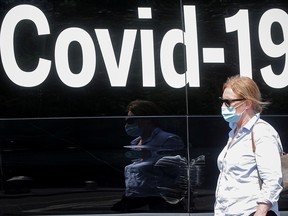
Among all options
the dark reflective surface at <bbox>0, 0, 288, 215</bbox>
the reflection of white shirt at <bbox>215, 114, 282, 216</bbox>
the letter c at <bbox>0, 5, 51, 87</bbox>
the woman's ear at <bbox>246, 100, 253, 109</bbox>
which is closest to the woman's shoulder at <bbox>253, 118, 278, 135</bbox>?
the reflection of white shirt at <bbox>215, 114, 282, 216</bbox>

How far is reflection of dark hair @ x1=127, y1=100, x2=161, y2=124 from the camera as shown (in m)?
4.16

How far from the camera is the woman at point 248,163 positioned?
306 cm

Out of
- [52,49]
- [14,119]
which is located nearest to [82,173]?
[14,119]

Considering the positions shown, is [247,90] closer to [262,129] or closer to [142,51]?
[262,129]

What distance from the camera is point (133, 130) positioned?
4.15 m

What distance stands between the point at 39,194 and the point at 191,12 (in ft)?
5.20

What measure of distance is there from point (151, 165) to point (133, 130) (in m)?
0.26

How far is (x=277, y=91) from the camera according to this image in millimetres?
4367

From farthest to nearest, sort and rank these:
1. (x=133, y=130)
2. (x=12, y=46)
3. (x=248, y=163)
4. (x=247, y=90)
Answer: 1. (x=133, y=130)
2. (x=12, y=46)
3. (x=247, y=90)
4. (x=248, y=163)

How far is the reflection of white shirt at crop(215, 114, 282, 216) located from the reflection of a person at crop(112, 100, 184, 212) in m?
0.98

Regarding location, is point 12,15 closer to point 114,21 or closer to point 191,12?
point 114,21

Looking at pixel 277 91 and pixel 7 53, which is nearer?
pixel 7 53

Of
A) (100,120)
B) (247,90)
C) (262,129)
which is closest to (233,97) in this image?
(247,90)

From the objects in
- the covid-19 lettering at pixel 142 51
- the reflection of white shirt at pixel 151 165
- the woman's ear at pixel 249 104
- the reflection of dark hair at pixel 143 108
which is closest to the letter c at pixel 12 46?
the covid-19 lettering at pixel 142 51
